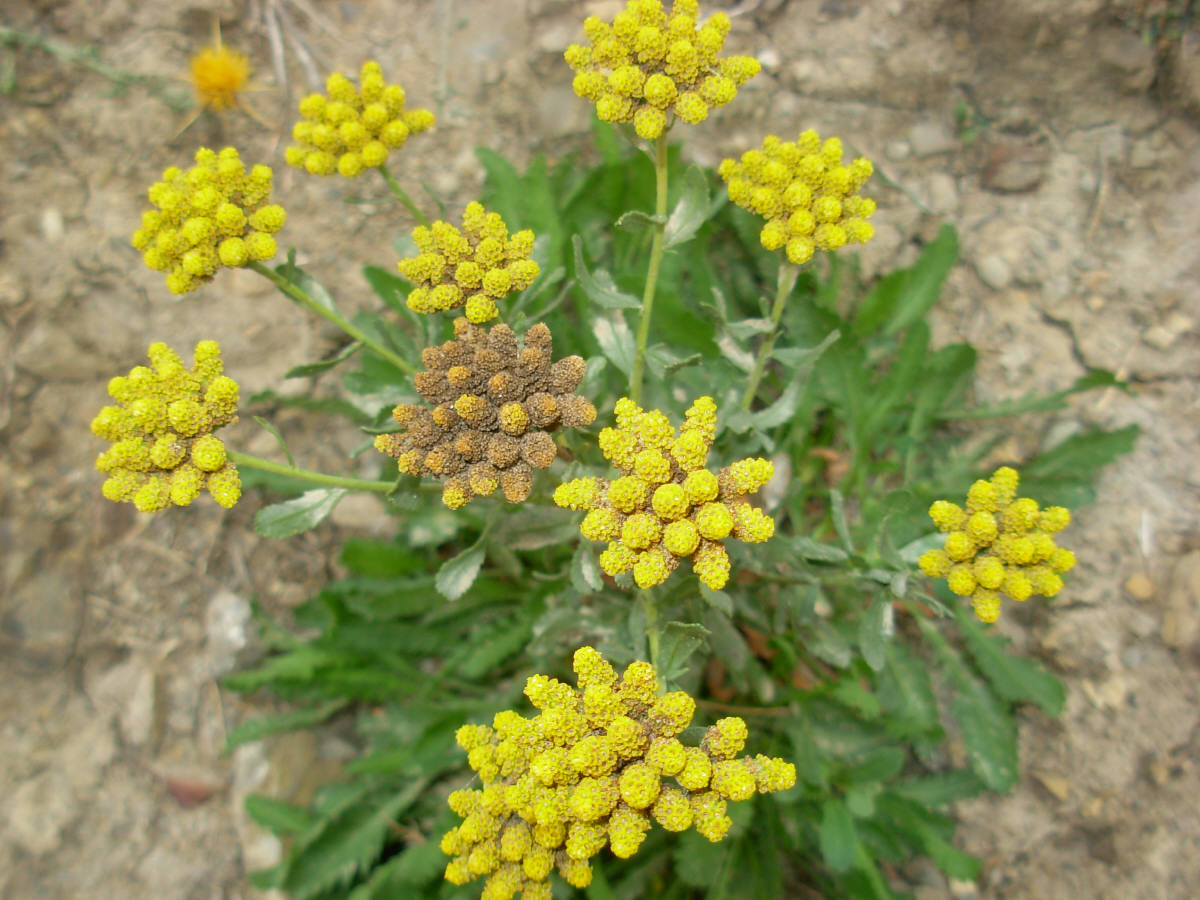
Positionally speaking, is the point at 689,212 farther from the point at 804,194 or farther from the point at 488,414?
the point at 488,414

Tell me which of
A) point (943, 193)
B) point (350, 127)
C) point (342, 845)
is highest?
point (350, 127)

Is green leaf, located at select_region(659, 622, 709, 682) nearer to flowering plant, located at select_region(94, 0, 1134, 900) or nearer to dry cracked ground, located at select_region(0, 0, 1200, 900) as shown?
flowering plant, located at select_region(94, 0, 1134, 900)

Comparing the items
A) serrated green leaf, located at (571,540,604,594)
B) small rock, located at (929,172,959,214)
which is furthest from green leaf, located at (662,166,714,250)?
small rock, located at (929,172,959,214)

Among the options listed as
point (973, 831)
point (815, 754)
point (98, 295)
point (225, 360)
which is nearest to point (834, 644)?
point (815, 754)

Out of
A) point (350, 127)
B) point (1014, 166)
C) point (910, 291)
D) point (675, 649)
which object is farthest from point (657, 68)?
point (1014, 166)

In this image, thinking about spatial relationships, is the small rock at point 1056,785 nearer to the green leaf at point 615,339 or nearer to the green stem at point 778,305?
the green stem at point 778,305
